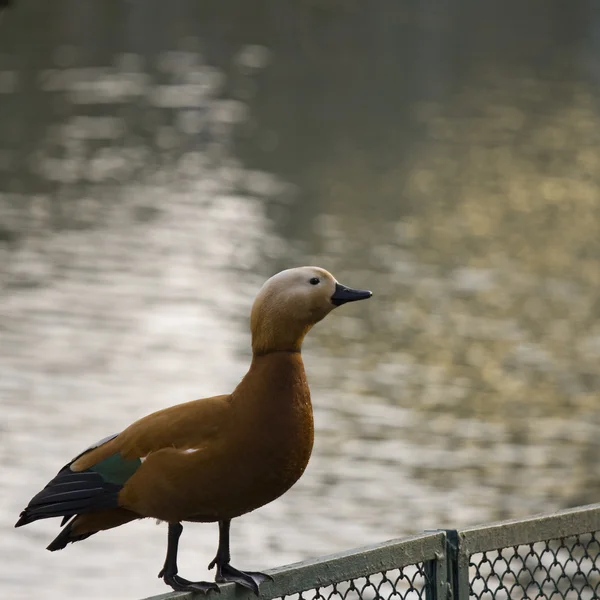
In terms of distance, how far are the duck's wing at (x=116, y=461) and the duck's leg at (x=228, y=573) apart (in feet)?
0.92

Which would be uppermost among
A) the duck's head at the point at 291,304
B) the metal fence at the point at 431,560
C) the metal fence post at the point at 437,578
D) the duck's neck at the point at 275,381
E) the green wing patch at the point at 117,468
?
the duck's head at the point at 291,304

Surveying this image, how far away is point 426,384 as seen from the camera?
58.9 feet

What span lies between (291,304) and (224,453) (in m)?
0.43

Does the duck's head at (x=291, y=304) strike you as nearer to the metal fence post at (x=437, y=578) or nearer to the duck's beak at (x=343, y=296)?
the duck's beak at (x=343, y=296)

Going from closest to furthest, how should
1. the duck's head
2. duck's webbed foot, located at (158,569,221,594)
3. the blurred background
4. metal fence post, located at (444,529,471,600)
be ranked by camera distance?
1. duck's webbed foot, located at (158,569,221,594)
2. the duck's head
3. metal fence post, located at (444,529,471,600)
4. the blurred background

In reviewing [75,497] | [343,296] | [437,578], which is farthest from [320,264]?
[75,497]

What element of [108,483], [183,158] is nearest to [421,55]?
[183,158]

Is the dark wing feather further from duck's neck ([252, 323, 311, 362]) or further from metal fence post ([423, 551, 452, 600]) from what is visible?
metal fence post ([423, 551, 452, 600])

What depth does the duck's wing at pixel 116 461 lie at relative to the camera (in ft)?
13.3

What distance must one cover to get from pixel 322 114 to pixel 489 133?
4.34 metres

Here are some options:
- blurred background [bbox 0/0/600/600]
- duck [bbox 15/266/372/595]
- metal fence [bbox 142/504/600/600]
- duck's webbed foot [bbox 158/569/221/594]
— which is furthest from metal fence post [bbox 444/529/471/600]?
blurred background [bbox 0/0/600/600]

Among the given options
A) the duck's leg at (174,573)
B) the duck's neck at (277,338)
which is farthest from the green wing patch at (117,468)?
the duck's neck at (277,338)

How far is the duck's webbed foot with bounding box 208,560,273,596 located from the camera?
4043 mm

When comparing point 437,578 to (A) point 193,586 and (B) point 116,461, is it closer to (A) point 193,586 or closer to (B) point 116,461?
(A) point 193,586
